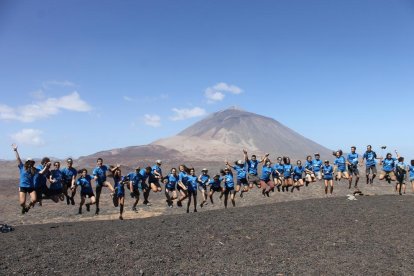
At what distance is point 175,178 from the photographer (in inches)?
657

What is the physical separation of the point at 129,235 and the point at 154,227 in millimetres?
1378

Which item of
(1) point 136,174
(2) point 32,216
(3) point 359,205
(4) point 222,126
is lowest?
(2) point 32,216

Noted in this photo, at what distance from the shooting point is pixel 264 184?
1795cm

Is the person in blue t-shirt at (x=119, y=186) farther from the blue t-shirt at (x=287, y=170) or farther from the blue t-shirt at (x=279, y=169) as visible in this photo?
the blue t-shirt at (x=287, y=170)

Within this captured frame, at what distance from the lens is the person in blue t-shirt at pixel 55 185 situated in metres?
14.0

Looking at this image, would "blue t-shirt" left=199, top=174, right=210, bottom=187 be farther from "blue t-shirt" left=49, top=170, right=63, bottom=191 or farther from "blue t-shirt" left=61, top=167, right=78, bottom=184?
"blue t-shirt" left=49, top=170, right=63, bottom=191

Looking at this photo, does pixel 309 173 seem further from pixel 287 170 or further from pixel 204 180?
pixel 204 180

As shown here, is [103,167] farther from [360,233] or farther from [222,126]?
[222,126]

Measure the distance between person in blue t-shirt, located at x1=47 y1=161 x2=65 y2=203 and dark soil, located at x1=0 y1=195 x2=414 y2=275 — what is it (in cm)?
180

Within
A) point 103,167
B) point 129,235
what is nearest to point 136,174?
point 103,167

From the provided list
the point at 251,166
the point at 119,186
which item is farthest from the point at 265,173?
the point at 119,186

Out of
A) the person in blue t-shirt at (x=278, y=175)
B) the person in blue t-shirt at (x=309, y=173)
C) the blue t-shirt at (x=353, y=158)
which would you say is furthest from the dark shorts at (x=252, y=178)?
the blue t-shirt at (x=353, y=158)

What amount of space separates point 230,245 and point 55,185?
25.3 ft

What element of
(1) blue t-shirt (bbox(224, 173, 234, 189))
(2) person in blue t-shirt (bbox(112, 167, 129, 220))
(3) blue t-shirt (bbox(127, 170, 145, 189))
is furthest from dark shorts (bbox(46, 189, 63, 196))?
(1) blue t-shirt (bbox(224, 173, 234, 189))
